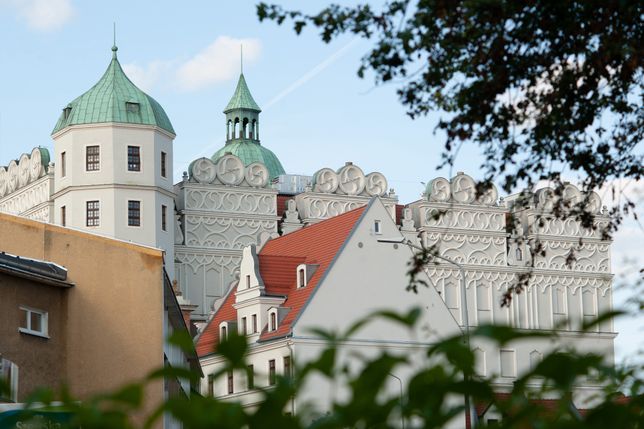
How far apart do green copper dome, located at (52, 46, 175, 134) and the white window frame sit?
123 ft

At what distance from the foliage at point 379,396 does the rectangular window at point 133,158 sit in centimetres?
6658

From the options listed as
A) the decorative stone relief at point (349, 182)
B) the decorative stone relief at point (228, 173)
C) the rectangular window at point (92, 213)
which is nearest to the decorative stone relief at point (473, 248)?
the decorative stone relief at point (349, 182)

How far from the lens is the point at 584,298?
8106 cm

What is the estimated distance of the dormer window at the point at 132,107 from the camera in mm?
70375

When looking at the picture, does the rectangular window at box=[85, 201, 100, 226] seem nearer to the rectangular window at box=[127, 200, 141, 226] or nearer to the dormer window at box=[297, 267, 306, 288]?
the rectangular window at box=[127, 200, 141, 226]

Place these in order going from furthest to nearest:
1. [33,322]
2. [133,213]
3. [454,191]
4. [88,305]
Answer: [454,191] < [133,213] < [88,305] < [33,322]

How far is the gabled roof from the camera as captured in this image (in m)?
56.4

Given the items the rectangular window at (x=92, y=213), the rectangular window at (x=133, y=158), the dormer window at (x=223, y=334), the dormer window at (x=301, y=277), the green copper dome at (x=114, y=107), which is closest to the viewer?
the dormer window at (x=223, y=334)

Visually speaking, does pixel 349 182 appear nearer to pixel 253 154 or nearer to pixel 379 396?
pixel 253 154

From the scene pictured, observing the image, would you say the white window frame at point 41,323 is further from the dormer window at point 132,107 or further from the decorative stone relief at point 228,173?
the decorative stone relief at point 228,173

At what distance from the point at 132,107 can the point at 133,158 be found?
2566 mm

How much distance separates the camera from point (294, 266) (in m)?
59.6

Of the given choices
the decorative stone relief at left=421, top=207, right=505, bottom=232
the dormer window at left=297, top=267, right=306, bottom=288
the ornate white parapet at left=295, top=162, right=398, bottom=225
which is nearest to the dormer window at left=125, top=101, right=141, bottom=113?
the ornate white parapet at left=295, top=162, right=398, bottom=225

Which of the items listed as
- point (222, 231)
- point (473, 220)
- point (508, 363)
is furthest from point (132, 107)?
point (508, 363)
